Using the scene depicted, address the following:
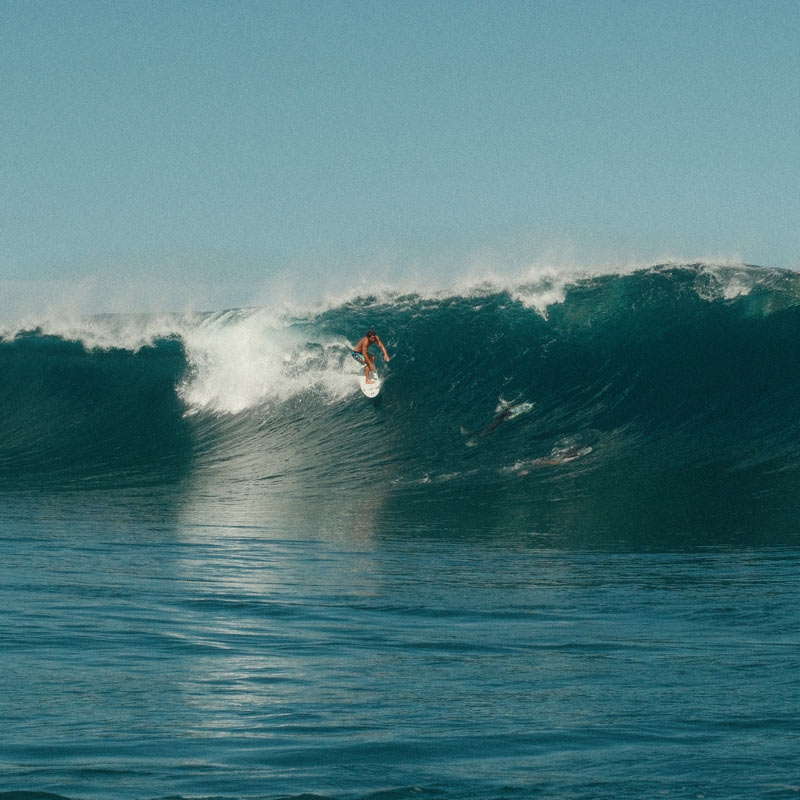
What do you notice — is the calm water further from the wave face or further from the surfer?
the surfer

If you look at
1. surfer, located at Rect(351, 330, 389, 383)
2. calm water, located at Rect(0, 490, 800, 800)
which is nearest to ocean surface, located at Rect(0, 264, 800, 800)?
calm water, located at Rect(0, 490, 800, 800)

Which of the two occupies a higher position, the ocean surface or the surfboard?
the surfboard

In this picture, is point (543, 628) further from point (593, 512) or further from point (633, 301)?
point (633, 301)

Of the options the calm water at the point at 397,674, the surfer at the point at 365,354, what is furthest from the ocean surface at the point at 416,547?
→ the surfer at the point at 365,354

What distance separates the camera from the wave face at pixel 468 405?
12.5 meters

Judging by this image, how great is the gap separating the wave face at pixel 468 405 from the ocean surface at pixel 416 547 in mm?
63

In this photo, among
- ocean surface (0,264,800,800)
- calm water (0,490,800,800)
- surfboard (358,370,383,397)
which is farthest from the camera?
surfboard (358,370,383,397)

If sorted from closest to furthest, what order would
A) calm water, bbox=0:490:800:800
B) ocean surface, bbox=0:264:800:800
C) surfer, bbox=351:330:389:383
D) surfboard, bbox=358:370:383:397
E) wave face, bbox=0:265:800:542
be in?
calm water, bbox=0:490:800:800 < ocean surface, bbox=0:264:800:800 < wave face, bbox=0:265:800:542 < surfer, bbox=351:330:389:383 < surfboard, bbox=358:370:383:397

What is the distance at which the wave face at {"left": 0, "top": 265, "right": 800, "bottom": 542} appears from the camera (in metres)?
12.5

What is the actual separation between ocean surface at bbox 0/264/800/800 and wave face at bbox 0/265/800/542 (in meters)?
0.06

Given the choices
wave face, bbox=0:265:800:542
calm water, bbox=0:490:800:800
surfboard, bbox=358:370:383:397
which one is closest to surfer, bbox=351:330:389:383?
surfboard, bbox=358:370:383:397

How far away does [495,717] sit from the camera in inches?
162

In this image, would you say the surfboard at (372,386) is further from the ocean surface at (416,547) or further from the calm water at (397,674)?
the calm water at (397,674)

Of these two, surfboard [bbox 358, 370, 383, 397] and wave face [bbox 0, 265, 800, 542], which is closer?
wave face [bbox 0, 265, 800, 542]
